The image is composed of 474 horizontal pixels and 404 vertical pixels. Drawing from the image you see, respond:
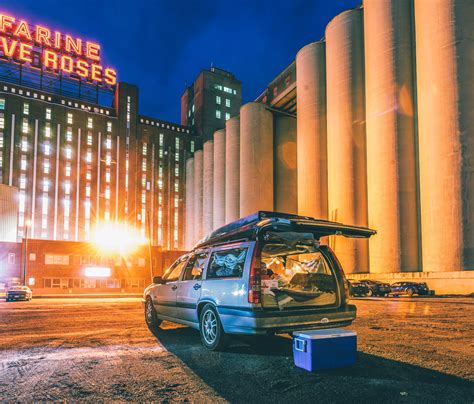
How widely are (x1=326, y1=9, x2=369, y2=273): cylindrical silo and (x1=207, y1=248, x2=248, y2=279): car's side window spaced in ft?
108

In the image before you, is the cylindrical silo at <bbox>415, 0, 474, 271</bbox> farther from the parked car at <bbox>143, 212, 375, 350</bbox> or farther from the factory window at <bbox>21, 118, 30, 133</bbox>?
the factory window at <bbox>21, 118, 30, 133</bbox>

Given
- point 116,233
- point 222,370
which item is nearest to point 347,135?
point 222,370

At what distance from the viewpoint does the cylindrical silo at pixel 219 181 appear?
69.2m

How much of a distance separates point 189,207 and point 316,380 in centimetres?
8220

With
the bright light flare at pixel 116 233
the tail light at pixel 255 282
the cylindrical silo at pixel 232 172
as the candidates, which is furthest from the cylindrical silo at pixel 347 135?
the bright light flare at pixel 116 233

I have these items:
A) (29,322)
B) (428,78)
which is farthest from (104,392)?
(428,78)

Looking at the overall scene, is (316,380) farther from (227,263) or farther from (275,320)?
(227,263)

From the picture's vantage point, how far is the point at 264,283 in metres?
6.61

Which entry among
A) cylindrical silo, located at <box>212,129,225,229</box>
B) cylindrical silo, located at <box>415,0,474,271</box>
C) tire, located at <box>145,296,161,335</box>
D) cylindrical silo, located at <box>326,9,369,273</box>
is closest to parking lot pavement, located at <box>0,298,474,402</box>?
tire, located at <box>145,296,161,335</box>

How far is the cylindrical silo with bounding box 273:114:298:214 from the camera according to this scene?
58531mm

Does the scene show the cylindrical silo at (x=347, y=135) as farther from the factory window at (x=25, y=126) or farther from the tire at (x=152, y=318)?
the factory window at (x=25, y=126)

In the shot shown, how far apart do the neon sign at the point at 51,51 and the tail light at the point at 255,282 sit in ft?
272

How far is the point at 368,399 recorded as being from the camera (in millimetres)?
4422

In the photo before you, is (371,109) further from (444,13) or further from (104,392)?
(104,392)
